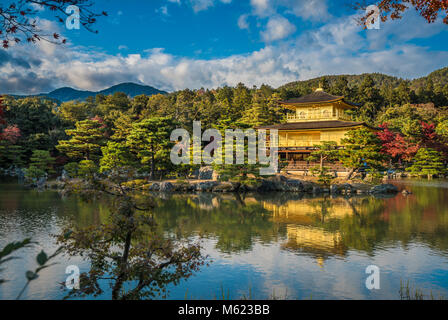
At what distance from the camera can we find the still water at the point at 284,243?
219 inches

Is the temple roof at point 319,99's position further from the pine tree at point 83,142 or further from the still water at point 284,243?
the pine tree at point 83,142

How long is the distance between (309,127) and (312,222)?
16.0 m

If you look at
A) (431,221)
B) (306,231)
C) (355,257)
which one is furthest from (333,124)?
(355,257)

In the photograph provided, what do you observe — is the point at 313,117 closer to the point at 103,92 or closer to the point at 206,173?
the point at 206,173

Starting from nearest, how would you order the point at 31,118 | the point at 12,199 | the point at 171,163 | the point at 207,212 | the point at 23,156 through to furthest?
1. the point at 207,212
2. the point at 12,199
3. the point at 171,163
4. the point at 23,156
5. the point at 31,118

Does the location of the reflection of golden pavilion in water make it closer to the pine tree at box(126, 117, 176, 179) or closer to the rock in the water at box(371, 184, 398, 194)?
the rock in the water at box(371, 184, 398, 194)

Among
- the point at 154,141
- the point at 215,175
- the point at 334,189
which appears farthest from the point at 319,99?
the point at 154,141

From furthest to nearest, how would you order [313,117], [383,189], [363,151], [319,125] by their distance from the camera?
[313,117] < [319,125] < [363,151] < [383,189]

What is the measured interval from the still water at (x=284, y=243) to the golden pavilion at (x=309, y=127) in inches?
383

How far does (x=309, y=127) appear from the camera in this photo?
25.8 meters

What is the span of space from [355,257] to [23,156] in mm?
28014

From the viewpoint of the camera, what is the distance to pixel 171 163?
2294 cm

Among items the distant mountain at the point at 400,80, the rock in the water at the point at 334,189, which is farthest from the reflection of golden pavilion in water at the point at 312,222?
the distant mountain at the point at 400,80
